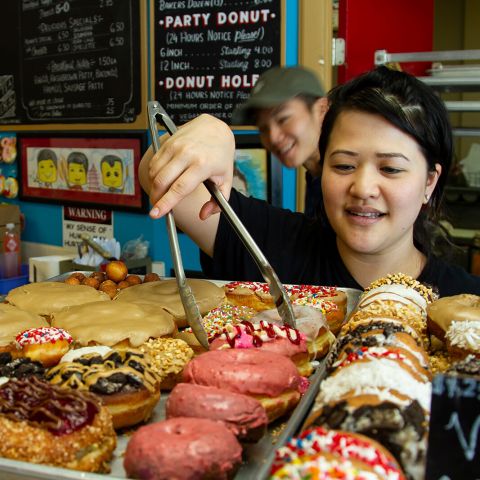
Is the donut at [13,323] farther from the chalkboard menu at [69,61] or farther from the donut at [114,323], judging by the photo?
the chalkboard menu at [69,61]

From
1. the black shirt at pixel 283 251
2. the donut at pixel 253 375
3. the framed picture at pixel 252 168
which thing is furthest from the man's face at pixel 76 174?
the donut at pixel 253 375

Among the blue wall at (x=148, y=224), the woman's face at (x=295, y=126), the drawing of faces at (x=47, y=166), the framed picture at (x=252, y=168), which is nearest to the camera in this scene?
the woman's face at (x=295, y=126)

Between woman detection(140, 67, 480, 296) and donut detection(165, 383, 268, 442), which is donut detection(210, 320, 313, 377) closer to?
donut detection(165, 383, 268, 442)

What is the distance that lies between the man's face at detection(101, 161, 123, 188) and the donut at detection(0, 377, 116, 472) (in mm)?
2923

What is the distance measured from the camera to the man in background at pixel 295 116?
6.51 ft

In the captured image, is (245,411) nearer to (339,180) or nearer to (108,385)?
(108,385)

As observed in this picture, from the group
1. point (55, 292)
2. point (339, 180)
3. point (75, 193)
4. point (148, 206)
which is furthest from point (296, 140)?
point (75, 193)

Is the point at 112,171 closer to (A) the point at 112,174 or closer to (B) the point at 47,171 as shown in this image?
(A) the point at 112,174

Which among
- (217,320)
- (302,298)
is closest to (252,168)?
(302,298)

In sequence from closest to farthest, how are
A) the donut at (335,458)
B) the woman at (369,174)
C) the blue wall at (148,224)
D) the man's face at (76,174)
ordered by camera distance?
1. the donut at (335,458)
2. the woman at (369,174)
3. the blue wall at (148,224)
4. the man's face at (76,174)

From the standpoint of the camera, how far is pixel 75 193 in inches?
152

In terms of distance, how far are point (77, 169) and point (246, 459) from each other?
10.8 feet

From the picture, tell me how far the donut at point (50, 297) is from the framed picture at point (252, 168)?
1.78 metres

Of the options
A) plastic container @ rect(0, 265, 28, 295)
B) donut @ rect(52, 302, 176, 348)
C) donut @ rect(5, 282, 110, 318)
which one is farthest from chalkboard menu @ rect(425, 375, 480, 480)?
plastic container @ rect(0, 265, 28, 295)
